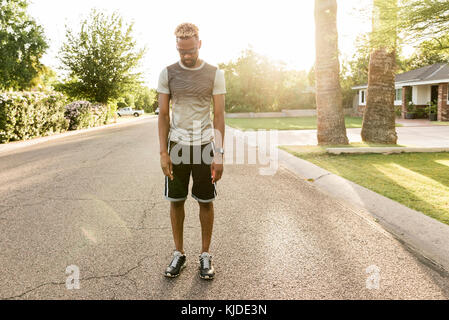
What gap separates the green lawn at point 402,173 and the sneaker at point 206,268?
292 centimetres

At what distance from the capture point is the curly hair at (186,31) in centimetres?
317

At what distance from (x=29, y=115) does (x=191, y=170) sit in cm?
1671

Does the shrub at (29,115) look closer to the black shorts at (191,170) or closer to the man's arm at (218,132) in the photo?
the black shorts at (191,170)

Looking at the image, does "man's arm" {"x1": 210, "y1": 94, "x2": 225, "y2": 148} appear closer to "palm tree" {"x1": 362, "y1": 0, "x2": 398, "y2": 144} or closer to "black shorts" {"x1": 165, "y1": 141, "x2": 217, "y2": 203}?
"black shorts" {"x1": 165, "y1": 141, "x2": 217, "y2": 203}

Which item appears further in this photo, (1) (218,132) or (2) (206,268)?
(1) (218,132)

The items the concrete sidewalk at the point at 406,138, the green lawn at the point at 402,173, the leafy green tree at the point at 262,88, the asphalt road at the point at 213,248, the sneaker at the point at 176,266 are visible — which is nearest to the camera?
the asphalt road at the point at 213,248

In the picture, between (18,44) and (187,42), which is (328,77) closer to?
(187,42)

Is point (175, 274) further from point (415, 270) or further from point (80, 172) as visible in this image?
point (80, 172)

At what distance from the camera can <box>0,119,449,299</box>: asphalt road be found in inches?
120

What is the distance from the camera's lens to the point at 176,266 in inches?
132

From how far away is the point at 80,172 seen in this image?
8.70 meters

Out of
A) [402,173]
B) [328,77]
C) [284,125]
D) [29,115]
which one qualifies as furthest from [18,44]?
[402,173]

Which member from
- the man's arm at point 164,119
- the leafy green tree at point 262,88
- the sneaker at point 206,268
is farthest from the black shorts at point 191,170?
the leafy green tree at point 262,88

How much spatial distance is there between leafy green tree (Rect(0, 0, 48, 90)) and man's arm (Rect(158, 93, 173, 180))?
4012 cm
